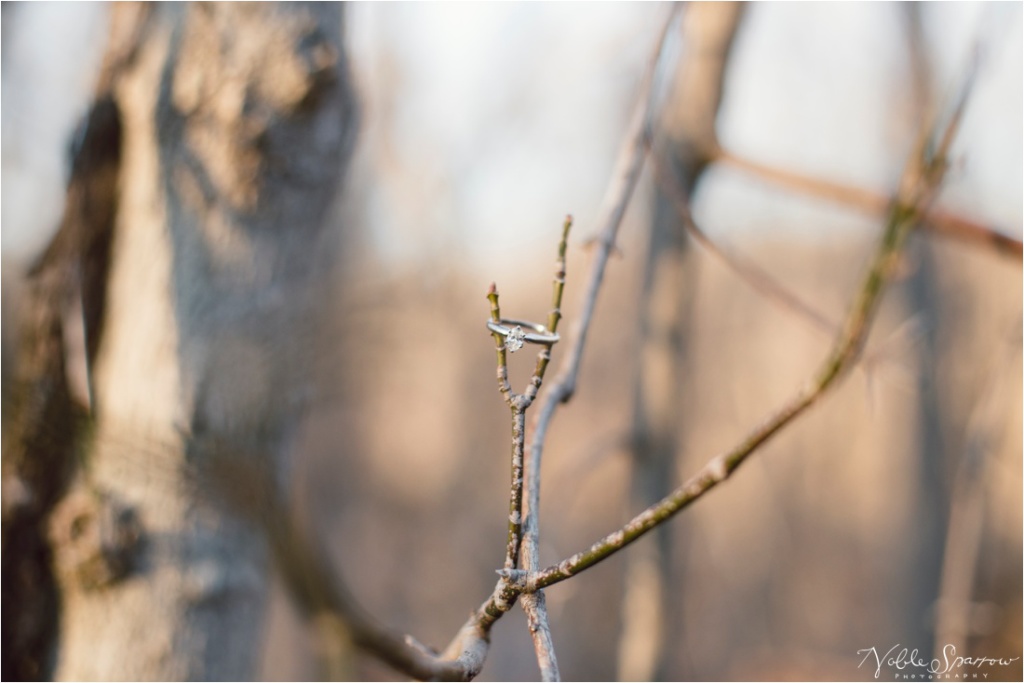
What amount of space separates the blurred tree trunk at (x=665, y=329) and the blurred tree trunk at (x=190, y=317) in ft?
1.84

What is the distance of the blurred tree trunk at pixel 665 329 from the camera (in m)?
1.28

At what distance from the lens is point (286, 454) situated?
99cm

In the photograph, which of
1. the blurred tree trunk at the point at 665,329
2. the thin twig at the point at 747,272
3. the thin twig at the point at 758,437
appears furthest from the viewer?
the blurred tree trunk at the point at 665,329

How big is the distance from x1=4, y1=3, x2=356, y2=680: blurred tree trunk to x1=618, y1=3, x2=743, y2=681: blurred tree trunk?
1.84ft

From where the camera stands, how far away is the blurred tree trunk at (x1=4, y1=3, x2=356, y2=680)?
0.87 meters

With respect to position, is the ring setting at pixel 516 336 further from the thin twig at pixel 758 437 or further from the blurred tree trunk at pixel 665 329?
the blurred tree trunk at pixel 665 329

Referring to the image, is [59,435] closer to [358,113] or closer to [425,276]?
[358,113]

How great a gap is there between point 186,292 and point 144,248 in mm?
81

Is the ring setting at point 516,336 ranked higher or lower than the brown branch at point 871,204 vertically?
higher

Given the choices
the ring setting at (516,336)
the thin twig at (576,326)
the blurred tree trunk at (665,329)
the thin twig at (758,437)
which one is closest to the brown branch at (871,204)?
the blurred tree trunk at (665,329)

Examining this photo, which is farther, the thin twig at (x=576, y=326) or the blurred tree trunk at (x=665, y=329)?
the blurred tree trunk at (x=665, y=329)

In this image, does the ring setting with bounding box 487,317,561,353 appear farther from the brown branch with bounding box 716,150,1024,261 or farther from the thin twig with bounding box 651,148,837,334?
the brown branch with bounding box 716,150,1024,261

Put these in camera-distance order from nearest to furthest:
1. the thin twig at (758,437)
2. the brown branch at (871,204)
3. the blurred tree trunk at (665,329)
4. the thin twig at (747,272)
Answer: the thin twig at (758,437) → the thin twig at (747,272) → the brown branch at (871,204) → the blurred tree trunk at (665,329)

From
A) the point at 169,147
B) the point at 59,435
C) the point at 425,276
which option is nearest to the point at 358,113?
the point at 169,147
